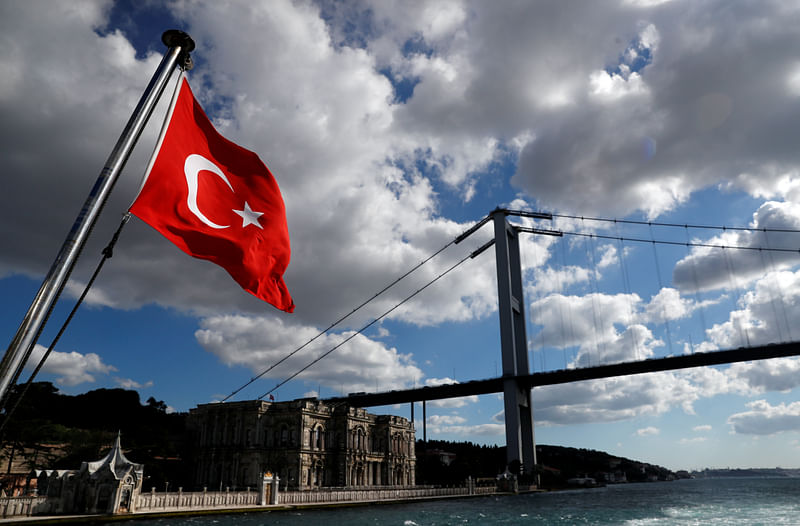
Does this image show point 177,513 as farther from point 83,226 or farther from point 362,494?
point 83,226

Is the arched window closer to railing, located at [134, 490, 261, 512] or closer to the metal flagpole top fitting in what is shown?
railing, located at [134, 490, 261, 512]

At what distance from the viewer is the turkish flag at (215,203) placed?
24.2ft

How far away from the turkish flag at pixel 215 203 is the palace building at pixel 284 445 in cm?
5495

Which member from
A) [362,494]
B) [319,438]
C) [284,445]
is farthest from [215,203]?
[319,438]

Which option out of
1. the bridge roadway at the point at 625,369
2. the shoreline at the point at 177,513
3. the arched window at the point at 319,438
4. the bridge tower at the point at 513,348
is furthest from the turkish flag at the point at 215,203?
the bridge roadway at the point at 625,369

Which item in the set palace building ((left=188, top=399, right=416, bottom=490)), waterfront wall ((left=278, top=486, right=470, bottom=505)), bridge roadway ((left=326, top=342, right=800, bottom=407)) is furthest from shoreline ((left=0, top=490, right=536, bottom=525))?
bridge roadway ((left=326, top=342, right=800, bottom=407))

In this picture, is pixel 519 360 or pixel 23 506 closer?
pixel 23 506

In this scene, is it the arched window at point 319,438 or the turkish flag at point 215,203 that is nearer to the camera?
the turkish flag at point 215,203

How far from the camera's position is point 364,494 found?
50.3 meters

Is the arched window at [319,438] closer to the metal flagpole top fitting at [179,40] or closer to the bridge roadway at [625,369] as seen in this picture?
the bridge roadway at [625,369]

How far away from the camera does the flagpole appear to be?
17.3ft

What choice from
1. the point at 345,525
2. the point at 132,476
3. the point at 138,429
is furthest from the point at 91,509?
the point at 138,429

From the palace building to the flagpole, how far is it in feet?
188

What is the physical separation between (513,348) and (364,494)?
2964cm
